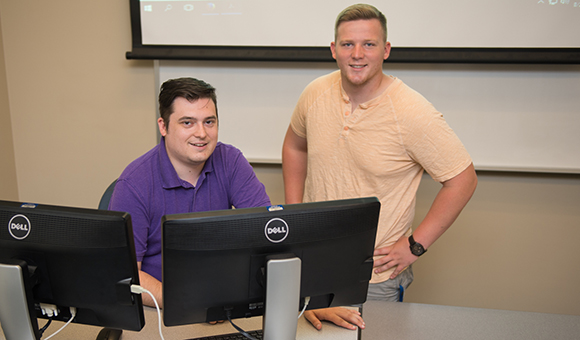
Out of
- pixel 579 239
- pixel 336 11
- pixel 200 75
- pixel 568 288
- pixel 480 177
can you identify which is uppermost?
pixel 336 11

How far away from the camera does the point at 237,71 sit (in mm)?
2398

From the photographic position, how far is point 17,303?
2.99 feet

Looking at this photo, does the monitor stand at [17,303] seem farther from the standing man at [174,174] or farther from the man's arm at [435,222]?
the man's arm at [435,222]

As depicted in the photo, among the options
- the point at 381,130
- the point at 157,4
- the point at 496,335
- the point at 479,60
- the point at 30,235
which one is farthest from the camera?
the point at 157,4

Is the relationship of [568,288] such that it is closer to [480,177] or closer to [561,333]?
[480,177]

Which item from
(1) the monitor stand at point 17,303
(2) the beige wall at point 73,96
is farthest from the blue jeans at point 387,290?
(2) the beige wall at point 73,96

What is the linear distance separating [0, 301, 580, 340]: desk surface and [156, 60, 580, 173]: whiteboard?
1159mm

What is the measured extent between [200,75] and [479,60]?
4.98ft

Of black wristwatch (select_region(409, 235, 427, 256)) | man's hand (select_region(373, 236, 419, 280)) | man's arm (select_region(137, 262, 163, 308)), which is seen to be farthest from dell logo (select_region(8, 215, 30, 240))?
black wristwatch (select_region(409, 235, 427, 256))

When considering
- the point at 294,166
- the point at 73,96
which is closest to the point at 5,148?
the point at 73,96

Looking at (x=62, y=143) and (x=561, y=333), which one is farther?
(x=62, y=143)

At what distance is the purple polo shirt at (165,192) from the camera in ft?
4.37

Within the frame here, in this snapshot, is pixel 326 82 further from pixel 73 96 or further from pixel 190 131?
Answer: pixel 73 96

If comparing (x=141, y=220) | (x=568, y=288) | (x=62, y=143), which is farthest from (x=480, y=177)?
(x=62, y=143)
